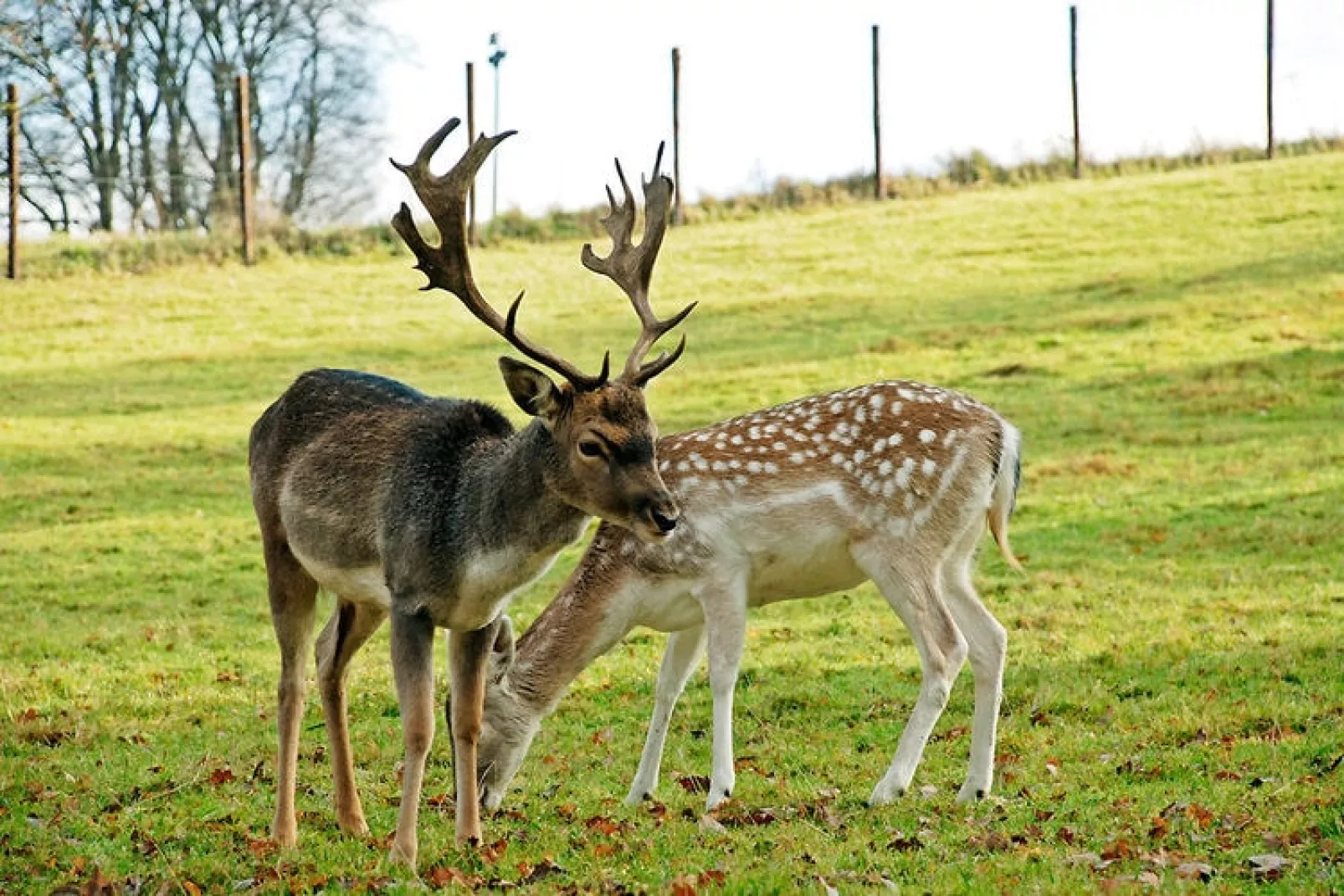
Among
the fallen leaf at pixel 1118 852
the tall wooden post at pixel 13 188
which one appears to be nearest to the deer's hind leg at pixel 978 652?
the fallen leaf at pixel 1118 852

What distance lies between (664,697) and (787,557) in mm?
867

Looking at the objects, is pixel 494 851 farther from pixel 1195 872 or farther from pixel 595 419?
pixel 1195 872

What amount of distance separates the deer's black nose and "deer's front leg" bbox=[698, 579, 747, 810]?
68.9 inches

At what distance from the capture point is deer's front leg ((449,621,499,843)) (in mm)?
6945

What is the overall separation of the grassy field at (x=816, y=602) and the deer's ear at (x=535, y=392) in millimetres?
1621

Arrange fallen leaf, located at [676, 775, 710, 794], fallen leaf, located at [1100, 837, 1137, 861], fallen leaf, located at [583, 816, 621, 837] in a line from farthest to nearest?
1. fallen leaf, located at [676, 775, 710, 794]
2. fallen leaf, located at [583, 816, 621, 837]
3. fallen leaf, located at [1100, 837, 1137, 861]

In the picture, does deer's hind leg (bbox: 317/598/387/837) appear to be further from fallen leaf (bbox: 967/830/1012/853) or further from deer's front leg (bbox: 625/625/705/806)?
fallen leaf (bbox: 967/830/1012/853)

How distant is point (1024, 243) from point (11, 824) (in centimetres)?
2535

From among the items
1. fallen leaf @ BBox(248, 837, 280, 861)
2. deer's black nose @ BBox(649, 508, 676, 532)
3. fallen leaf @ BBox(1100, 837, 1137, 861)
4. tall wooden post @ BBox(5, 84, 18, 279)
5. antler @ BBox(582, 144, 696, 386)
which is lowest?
fallen leaf @ BBox(248, 837, 280, 861)

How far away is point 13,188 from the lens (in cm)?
3066

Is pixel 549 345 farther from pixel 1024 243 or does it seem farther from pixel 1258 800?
pixel 1258 800

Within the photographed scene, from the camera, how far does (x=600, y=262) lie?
24.5 ft

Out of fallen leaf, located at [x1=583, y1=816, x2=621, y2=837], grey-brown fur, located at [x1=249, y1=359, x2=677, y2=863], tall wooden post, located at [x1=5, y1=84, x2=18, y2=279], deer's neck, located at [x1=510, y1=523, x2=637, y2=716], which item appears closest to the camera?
grey-brown fur, located at [x1=249, y1=359, x2=677, y2=863]

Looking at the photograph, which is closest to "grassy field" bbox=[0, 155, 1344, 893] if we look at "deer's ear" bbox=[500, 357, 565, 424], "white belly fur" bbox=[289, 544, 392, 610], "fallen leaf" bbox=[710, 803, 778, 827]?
"fallen leaf" bbox=[710, 803, 778, 827]
